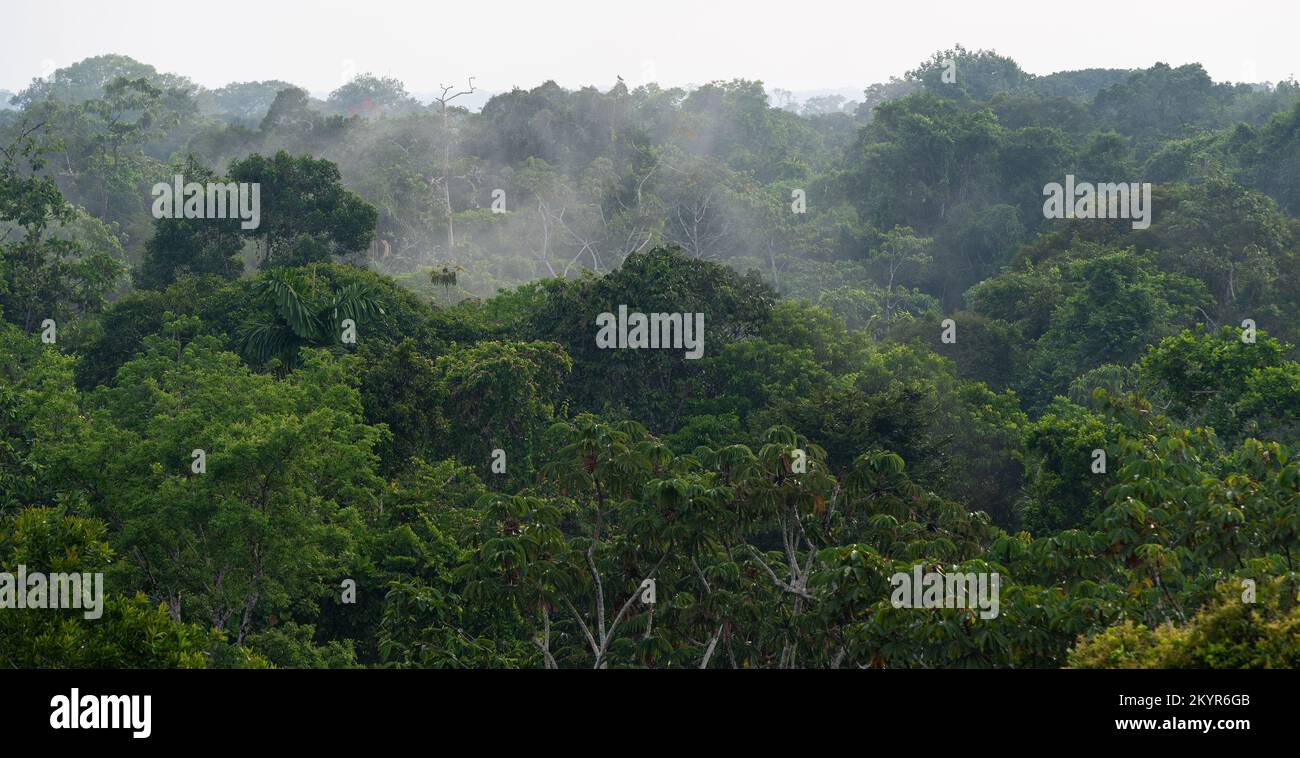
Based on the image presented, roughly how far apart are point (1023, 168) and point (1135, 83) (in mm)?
18099

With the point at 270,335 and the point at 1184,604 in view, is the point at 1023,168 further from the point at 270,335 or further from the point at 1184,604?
the point at 1184,604

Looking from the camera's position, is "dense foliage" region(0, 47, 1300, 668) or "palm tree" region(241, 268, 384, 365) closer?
"dense foliage" region(0, 47, 1300, 668)

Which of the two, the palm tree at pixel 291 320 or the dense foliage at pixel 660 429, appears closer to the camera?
the dense foliage at pixel 660 429

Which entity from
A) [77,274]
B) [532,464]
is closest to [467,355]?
[532,464]

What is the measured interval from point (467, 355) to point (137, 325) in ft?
35.5

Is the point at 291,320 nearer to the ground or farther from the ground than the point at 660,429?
farther from the ground

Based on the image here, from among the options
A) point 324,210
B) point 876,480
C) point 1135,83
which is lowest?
point 876,480

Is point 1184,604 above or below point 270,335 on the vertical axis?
below

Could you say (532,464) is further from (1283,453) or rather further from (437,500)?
(1283,453)

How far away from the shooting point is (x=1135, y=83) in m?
81.0

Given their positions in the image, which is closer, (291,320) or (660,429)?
(291,320)
